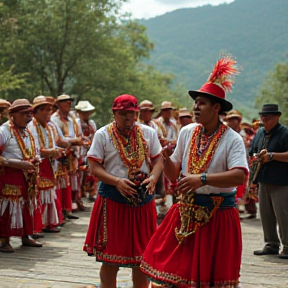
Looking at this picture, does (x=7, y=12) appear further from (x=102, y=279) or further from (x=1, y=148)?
(x=102, y=279)

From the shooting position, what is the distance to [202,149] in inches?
211

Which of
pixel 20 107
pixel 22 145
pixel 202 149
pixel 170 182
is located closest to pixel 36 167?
pixel 22 145

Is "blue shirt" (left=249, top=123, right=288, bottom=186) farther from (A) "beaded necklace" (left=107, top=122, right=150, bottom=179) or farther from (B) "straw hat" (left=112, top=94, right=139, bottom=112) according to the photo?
(B) "straw hat" (left=112, top=94, right=139, bottom=112)

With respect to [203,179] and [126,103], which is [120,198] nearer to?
[126,103]

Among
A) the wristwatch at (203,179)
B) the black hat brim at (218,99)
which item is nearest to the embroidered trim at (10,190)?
the black hat brim at (218,99)

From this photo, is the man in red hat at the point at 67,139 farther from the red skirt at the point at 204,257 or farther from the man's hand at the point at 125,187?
the red skirt at the point at 204,257

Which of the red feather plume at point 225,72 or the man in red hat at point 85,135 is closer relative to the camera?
the red feather plume at point 225,72

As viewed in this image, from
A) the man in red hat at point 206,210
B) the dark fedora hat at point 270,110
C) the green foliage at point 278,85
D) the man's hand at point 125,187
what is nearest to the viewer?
the man in red hat at point 206,210

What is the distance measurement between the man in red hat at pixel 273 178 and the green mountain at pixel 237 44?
13886cm

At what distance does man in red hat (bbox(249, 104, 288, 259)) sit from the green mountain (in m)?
139

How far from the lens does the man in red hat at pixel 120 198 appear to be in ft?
20.0

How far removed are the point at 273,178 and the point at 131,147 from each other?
348 cm

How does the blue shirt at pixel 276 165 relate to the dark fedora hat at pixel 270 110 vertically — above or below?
below

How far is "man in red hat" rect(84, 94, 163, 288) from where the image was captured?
6098 millimetres
